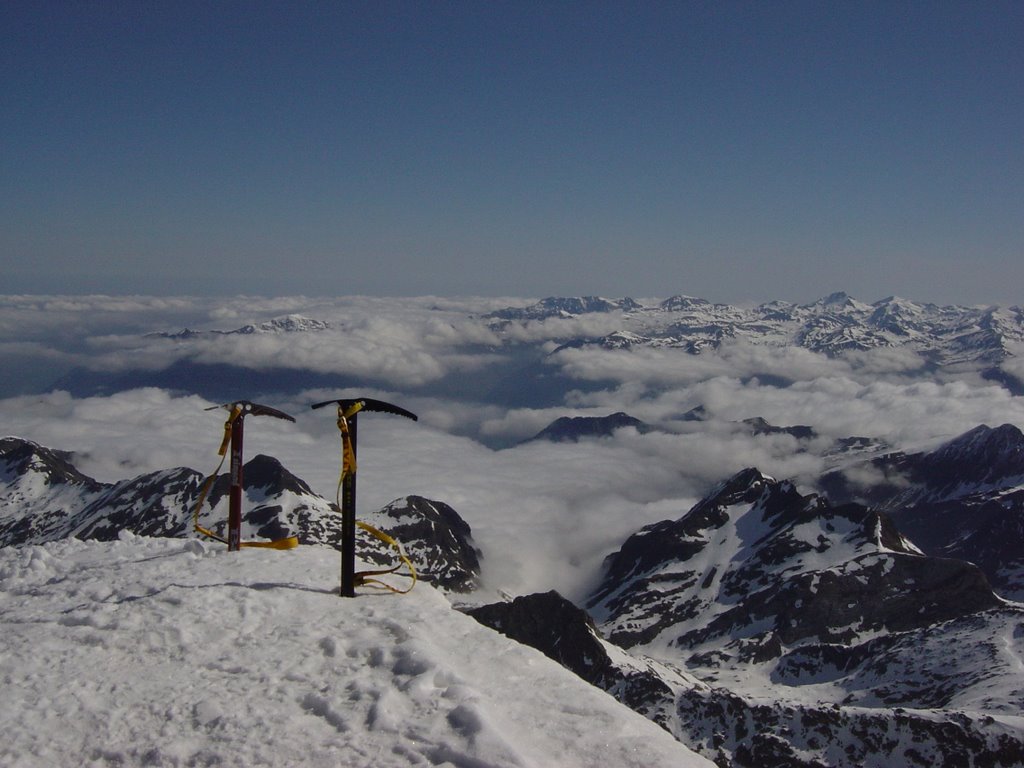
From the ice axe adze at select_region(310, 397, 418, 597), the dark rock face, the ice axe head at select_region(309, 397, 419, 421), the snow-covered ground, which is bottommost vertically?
the dark rock face

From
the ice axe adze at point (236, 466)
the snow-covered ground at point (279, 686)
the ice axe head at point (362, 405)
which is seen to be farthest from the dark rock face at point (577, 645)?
the snow-covered ground at point (279, 686)

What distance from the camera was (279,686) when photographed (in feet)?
44.5

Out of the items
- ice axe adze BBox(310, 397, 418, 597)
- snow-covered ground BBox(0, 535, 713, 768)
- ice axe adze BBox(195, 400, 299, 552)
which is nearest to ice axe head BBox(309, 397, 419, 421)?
ice axe adze BBox(310, 397, 418, 597)

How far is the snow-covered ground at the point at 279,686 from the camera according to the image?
450 inches

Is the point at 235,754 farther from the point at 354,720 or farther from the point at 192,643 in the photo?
the point at 192,643

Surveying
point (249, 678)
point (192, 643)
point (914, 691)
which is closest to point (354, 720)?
point (249, 678)

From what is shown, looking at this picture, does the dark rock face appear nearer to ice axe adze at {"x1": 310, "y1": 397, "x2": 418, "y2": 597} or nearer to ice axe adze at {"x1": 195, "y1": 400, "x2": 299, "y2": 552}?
ice axe adze at {"x1": 195, "y1": 400, "x2": 299, "y2": 552}

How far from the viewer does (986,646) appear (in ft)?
512

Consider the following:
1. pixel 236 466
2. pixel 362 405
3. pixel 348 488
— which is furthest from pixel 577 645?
pixel 348 488

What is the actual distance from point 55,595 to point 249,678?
→ 28.3ft

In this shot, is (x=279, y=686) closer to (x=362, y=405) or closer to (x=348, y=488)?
(x=348, y=488)

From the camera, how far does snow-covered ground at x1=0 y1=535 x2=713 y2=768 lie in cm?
1142

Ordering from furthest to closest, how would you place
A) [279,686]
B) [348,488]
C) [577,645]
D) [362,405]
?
[577,645] < [362,405] < [348,488] < [279,686]

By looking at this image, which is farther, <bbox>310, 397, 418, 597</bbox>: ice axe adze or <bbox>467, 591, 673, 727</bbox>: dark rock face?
<bbox>467, 591, 673, 727</bbox>: dark rock face
